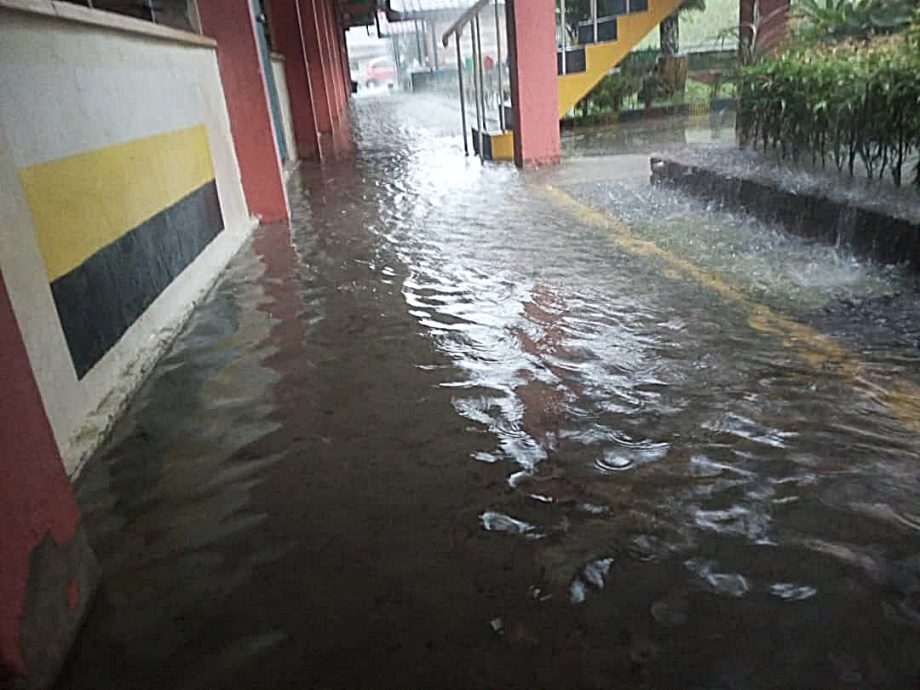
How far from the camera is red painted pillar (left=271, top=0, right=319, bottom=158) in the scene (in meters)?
12.7

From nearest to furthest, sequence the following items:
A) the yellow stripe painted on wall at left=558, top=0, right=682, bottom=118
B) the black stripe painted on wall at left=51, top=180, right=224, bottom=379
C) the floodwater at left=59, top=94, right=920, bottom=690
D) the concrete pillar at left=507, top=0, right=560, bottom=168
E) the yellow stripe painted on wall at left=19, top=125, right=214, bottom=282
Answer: the floodwater at left=59, top=94, right=920, bottom=690 < the yellow stripe painted on wall at left=19, top=125, right=214, bottom=282 < the black stripe painted on wall at left=51, top=180, right=224, bottom=379 < the concrete pillar at left=507, top=0, right=560, bottom=168 < the yellow stripe painted on wall at left=558, top=0, right=682, bottom=118

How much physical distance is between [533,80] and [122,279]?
6.37m

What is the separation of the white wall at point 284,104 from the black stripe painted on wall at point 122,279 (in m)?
6.93

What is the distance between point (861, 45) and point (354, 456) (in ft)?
16.2

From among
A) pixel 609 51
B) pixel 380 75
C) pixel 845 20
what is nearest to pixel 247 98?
pixel 845 20

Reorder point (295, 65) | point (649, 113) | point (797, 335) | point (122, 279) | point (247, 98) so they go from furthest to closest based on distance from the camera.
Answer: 1. point (649, 113)
2. point (295, 65)
3. point (247, 98)
4. point (122, 279)
5. point (797, 335)

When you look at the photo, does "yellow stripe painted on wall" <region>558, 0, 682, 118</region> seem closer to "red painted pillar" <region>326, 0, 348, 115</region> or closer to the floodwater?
the floodwater

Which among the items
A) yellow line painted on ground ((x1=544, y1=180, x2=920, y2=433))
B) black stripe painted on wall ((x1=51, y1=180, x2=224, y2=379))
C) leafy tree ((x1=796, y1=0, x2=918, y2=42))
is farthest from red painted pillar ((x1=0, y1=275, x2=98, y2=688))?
leafy tree ((x1=796, y1=0, x2=918, y2=42))


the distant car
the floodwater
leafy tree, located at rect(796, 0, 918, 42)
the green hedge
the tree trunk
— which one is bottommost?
the floodwater

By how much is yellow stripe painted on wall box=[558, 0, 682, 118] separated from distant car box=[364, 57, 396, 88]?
44.5m

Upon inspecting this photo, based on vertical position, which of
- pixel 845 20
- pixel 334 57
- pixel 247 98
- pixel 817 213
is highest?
pixel 334 57

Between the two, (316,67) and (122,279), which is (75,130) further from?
(316,67)

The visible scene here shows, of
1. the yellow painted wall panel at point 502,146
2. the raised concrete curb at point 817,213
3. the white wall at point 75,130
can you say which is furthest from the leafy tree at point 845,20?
the white wall at point 75,130

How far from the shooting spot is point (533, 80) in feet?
28.3
